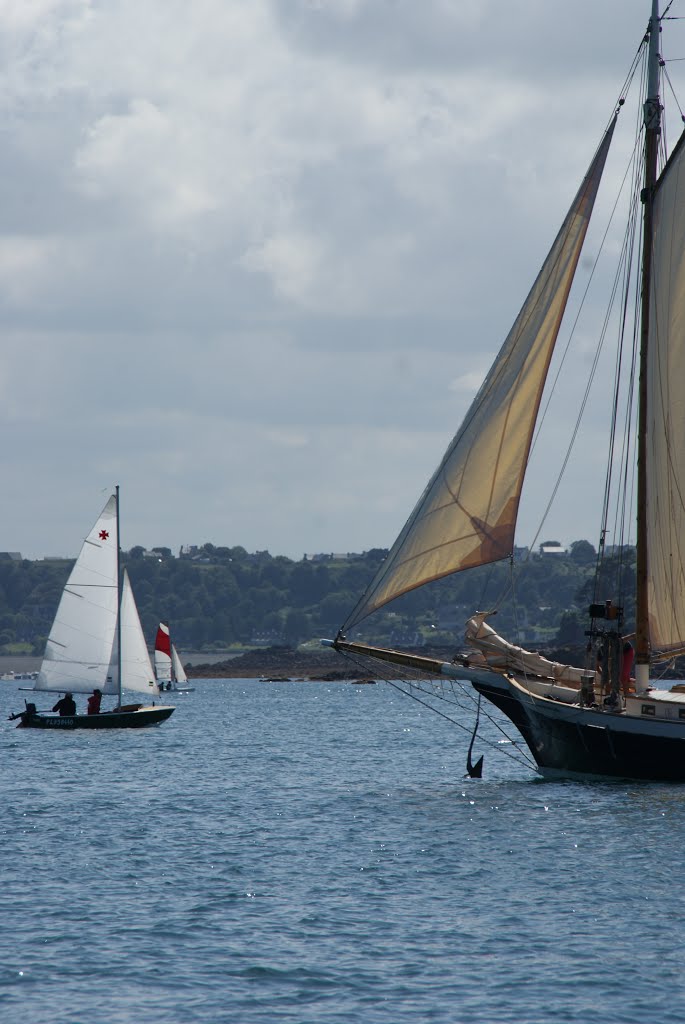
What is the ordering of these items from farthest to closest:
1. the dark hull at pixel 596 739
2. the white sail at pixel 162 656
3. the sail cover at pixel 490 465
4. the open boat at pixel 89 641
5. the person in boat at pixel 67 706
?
the white sail at pixel 162 656 < the open boat at pixel 89 641 < the person in boat at pixel 67 706 < the dark hull at pixel 596 739 < the sail cover at pixel 490 465

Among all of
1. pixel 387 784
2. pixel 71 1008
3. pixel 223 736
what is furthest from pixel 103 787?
pixel 223 736

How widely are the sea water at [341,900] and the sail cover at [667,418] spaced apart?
4.63m

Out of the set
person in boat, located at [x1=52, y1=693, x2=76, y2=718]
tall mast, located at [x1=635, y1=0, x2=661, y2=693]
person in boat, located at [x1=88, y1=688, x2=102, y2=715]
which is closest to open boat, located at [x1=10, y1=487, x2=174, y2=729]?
person in boat, located at [x1=88, y1=688, x2=102, y2=715]

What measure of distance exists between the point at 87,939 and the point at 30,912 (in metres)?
2.30

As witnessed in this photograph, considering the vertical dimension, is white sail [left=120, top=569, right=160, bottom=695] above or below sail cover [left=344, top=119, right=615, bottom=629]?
below

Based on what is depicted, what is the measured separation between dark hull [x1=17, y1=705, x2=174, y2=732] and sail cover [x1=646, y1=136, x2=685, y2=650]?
30079 millimetres

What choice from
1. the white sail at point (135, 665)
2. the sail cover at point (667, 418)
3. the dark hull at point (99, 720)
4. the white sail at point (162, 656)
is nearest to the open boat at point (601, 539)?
the sail cover at point (667, 418)

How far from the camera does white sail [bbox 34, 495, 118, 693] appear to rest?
202 ft

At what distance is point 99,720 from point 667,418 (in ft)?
106

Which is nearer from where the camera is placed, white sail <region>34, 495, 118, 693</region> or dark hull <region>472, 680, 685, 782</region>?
dark hull <region>472, 680, 685, 782</region>

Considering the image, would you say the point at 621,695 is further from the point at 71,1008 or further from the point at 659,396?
the point at 71,1008

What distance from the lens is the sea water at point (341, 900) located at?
18734mm

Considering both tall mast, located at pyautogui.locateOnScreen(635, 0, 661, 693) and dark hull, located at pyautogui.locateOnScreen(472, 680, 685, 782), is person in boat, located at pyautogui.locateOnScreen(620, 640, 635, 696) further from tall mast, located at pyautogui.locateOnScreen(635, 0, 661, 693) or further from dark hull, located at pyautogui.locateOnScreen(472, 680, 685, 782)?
dark hull, located at pyautogui.locateOnScreen(472, 680, 685, 782)

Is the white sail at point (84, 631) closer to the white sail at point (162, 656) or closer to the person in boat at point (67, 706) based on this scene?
the person in boat at point (67, 706)
